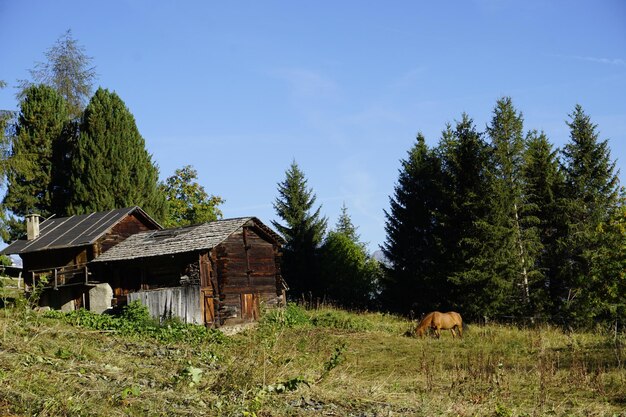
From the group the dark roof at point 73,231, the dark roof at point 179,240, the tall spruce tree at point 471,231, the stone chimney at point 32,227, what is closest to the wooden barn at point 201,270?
the dark roof at point 179,240

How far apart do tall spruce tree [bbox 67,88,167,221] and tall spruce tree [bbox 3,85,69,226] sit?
81.1 inches

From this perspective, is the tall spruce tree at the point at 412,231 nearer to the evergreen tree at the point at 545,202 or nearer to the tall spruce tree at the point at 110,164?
the evergreen tree at the point at 545,202

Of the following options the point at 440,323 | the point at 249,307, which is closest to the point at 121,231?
the point at 249,307

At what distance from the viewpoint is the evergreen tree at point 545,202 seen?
1394 inches

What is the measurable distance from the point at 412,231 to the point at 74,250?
19.8 m

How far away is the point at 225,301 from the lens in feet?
97.1

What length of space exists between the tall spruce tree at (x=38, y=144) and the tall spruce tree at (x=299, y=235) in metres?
16.1

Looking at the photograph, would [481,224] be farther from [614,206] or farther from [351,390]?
[351,390]

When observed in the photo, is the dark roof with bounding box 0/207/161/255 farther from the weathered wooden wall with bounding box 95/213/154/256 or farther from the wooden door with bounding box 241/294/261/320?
the wooden door with bounding box 241/294/261/320

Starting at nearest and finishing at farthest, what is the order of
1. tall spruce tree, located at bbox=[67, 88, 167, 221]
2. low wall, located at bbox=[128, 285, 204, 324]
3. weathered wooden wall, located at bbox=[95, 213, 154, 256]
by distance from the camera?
1. low wall, located at bbox=[128, 285, 204, 324]
2. weathered wooden wall, located at bbox=[95, 213, 154, 256]
3. tall spruce tree, located at bbox=[67, 88, 167, 221]

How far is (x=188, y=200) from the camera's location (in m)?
54.5

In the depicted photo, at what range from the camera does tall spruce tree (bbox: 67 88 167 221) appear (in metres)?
41.5

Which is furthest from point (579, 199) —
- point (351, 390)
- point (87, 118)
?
point (87, 118)

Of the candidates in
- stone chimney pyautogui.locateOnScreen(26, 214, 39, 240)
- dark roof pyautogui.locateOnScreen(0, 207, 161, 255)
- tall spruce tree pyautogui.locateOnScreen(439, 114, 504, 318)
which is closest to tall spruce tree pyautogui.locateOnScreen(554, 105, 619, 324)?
tall spruce tree pyautogui.locateOnScreen(439, 114, 504, 318)
